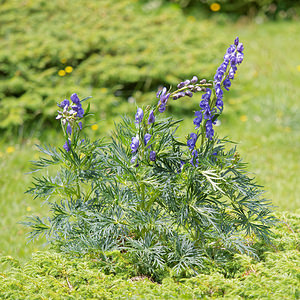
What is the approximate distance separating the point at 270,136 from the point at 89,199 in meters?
3.35

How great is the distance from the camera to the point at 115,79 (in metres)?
5.39

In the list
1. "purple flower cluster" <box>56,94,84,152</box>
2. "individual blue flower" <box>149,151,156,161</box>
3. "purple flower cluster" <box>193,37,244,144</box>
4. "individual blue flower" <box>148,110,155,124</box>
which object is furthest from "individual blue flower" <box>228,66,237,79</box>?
"purple flower cluster" <box>56,94,84,152</box>

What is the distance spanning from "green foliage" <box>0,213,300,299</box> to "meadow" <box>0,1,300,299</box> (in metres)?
1.57

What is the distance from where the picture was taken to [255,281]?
1.94 metres

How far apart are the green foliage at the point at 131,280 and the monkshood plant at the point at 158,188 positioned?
0.19 ft

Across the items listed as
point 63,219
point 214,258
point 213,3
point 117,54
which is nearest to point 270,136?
point 117,54

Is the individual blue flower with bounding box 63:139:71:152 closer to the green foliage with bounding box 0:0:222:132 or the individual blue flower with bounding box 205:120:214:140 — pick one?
the individual blue flower with bounding box 205:120:214:140

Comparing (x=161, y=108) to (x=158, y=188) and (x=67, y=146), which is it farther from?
(x=67, y=146)

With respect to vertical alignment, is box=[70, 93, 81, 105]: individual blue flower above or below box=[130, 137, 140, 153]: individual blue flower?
above

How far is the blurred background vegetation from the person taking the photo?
14.6 ft

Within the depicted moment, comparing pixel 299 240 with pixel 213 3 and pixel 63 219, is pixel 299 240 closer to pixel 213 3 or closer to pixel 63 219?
pixel 63 219

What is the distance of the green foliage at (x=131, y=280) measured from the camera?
1.88 metres

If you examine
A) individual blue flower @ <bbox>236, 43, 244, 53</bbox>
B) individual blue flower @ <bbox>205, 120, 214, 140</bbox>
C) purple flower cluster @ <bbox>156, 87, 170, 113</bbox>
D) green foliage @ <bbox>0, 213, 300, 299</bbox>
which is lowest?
green foliage @ <bbox>0, 213, 300, 299</bbox>

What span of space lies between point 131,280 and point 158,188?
486mm
